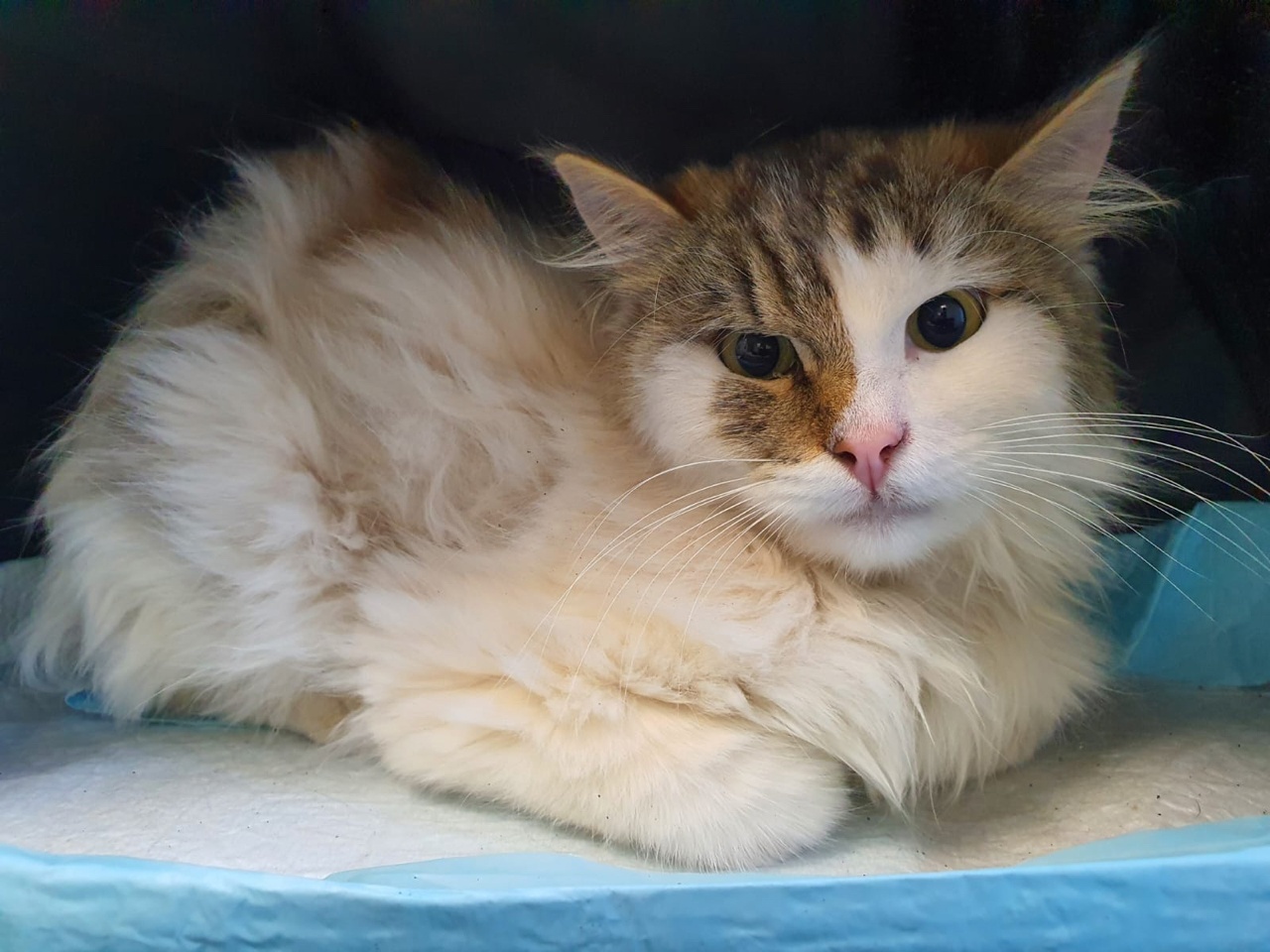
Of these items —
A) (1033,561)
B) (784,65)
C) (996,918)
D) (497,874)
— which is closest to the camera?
(996,918)

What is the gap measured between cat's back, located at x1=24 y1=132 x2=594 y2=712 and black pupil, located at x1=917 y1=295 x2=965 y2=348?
44cm

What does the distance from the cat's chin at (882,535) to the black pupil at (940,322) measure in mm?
197

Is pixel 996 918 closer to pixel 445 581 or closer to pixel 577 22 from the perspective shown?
pixel 445 581

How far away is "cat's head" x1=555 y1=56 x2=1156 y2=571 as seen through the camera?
96 cm

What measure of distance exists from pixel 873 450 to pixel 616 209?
49 centimetres

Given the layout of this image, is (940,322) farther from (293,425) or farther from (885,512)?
(293,425)

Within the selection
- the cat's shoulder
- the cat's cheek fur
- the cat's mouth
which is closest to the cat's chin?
the cat's mouth

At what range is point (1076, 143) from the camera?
1099 mm

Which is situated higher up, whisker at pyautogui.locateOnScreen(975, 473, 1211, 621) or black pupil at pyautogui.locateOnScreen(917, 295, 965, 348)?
black pupil at pyautogui.locateOnScreen(917, 295, 965, 348)

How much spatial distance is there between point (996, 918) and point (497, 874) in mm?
440

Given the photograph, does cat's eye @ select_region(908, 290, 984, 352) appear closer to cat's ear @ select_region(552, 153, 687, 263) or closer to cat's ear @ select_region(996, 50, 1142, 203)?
cat's ear @ select_region(996, 50, 1142, 203)

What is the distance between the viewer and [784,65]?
157 cm

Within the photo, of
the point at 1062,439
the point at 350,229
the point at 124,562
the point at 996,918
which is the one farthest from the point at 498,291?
the point at 996,918

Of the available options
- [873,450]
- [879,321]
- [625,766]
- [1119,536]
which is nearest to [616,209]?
[879,321]
